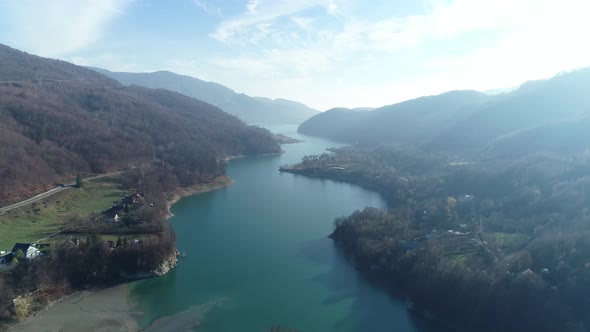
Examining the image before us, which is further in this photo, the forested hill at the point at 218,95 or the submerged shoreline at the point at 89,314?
the forested hill at the point at 218,95

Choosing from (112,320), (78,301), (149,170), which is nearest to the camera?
(112,320)

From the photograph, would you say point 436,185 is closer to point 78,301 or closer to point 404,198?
point 404,198

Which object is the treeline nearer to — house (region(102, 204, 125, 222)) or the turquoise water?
house (region(102, 204, 125, 222))

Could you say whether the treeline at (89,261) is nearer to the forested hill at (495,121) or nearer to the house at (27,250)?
the house at (27,250)

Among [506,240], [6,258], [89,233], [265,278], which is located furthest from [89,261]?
[506,240]

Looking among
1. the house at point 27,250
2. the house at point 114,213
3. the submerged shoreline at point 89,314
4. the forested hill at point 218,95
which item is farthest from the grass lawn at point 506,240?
the forested hill at point 218,95

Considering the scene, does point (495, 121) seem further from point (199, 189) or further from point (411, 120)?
point (199, 189)

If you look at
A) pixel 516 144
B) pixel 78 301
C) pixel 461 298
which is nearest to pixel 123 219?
pixel 78 301
